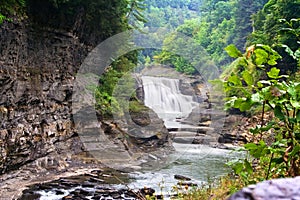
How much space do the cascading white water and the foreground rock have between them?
1826 centimetres

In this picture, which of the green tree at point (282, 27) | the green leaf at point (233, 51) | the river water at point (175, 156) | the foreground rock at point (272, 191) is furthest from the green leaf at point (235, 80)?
the green tree at point (282, 27)

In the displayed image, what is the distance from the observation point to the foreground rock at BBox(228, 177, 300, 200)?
0.80 m

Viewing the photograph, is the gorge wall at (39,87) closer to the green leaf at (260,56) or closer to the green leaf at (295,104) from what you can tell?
the green leaf at (260,56)

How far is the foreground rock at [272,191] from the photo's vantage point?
2.64 feet

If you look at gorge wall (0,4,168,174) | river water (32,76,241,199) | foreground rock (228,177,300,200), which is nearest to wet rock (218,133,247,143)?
river water (32,76,241,199)

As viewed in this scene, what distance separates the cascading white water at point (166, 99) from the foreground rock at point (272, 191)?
59.9ft

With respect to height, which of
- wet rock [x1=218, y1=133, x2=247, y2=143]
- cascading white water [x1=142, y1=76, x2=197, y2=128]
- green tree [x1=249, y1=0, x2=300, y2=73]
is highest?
green tree [x1=249, y1=0, x2=300, y2=73]

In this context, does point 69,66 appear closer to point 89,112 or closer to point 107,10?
point 89,112

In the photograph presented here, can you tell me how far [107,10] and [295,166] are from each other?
1213 centimetres

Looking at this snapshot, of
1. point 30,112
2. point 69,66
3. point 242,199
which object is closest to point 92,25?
point 69,66

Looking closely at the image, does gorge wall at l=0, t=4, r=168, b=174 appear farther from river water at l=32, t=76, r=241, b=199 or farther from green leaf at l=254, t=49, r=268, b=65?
green leaf at l=254, t=49, r=268, b=65

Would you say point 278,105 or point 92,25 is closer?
point 278,105

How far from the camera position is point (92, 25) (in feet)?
44.6

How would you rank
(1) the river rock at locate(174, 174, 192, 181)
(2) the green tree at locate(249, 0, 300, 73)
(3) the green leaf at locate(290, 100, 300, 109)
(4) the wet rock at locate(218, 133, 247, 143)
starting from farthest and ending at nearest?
(4) the wet rock at locate(218, 133, 247, 143)
(2) the green tree at locate(249, 0, 300, 73)
(1) the river rock at locate(174, 174, 192, 181)
(3) the green leaf at locate(290, 100, 300, 109)
